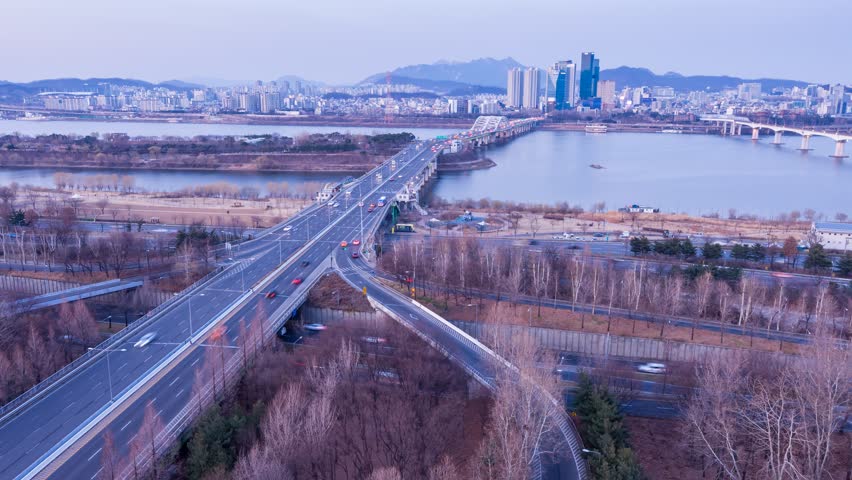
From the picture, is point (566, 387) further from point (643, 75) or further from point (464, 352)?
point (643, 75)

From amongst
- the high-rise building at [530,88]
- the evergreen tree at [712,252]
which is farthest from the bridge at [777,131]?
the evergreen tree at [712,252]

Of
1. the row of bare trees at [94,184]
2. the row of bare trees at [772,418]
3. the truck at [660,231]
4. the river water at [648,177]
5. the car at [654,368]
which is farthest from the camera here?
the row of bare trees at [94,184]

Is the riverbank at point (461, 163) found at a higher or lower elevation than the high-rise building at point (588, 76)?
lower

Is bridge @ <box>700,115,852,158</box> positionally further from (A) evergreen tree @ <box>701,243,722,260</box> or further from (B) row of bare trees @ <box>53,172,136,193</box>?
(B) row of bare trees @ <box>53,172,136,193</box>

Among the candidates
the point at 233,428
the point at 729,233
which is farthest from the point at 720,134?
the point at 233,428

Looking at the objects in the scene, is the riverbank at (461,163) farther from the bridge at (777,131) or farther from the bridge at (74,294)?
the bridge at (74,294)

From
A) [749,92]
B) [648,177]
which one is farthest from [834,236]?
[749,92]

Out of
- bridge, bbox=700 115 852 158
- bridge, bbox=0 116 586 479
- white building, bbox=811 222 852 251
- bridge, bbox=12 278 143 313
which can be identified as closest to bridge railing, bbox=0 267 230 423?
bridge, bbox=0 116 586 479
